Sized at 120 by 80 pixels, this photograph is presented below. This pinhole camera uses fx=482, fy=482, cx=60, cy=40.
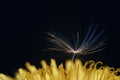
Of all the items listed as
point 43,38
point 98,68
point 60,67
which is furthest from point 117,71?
point 43,38

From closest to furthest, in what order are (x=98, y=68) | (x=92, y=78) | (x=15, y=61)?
(x=92, y=78), (x=98, y=68), (x=15, y=61)

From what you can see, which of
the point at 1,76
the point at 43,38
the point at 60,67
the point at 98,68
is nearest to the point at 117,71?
the point at 98,68

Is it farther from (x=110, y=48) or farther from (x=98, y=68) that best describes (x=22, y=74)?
(x=110, y=48)

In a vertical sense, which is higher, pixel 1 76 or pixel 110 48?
pixel 110 48

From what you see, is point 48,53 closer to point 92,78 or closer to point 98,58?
point 98,58

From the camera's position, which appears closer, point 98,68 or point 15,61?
point 98,68

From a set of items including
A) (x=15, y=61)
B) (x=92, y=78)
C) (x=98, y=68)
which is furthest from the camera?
(x=15, y=61)
